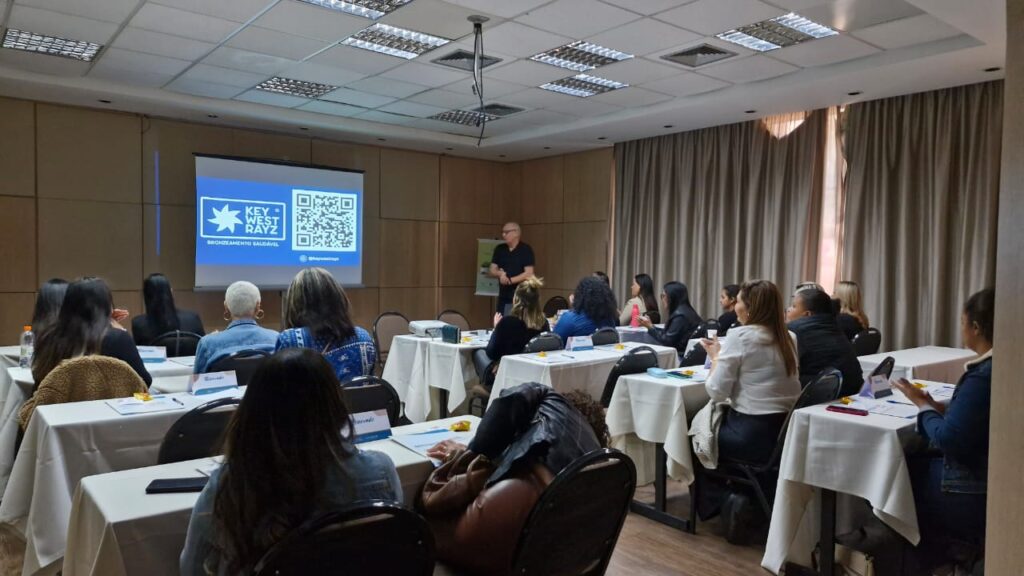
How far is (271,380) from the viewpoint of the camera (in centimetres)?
150

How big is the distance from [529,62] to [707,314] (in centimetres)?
376

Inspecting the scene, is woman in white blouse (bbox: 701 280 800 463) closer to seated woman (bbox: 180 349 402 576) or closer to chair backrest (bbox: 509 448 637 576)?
chair backrest (bbox: 509 448 637 576)

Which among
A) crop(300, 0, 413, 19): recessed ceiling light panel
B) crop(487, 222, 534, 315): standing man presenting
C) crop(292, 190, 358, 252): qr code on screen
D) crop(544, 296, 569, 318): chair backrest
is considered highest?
crop(300, 0, 413, 19): recessed ceiling light panel

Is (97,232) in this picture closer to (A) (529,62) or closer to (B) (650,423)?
(A) (529,62)

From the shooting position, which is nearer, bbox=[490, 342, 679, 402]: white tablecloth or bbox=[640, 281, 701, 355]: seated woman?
bbox=[490, 342, 679, 402]: white tablecloth

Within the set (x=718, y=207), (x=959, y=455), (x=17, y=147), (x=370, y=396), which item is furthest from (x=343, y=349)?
(x=718, y=207)

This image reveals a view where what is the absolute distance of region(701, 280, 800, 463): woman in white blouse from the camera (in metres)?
3.32

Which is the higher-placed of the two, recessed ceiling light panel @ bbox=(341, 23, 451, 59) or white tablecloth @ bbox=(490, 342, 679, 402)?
recessed ceiling light panel @ bbox=(341, 23, 451, 59)

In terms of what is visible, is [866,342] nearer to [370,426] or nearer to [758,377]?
[758,377]

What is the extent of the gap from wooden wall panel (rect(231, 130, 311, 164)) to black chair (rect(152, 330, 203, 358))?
325 cm

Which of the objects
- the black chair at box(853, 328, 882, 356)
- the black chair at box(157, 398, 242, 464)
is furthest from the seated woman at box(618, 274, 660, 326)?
the black chair at box(157, 398, 242, 464)

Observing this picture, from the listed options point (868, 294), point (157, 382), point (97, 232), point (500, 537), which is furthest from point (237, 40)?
point (868, 294)

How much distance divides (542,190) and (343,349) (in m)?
6.74

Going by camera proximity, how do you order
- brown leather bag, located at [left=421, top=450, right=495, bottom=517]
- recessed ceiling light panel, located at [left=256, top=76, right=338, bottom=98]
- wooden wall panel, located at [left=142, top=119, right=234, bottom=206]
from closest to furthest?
brown leather bag, located at [left=421, top=450, right=495, bottom=517], recessed ceiling light panel, located at [left=256, top=76, right=338, bottom=98], wooden wall panel, located at [left=142, top=119, right=234, bottom=206]
